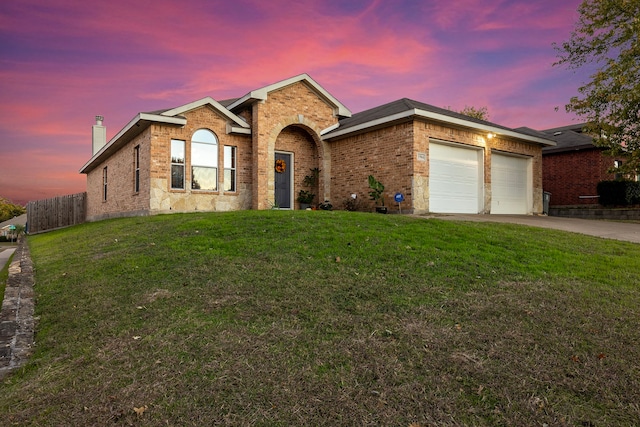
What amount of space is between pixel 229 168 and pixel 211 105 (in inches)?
92.8

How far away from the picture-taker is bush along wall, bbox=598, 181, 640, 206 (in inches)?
728

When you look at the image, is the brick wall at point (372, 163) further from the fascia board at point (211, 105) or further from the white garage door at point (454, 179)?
the fascia board at point (211, 105)

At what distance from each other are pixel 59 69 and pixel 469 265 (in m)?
14.5

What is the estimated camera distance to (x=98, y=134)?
24.3 m

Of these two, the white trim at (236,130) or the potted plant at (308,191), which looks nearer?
the white trim at (236,130)

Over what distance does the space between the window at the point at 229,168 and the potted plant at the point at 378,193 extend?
523 centimetres

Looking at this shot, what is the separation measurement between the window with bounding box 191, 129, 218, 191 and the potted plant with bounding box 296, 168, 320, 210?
11.2 feet

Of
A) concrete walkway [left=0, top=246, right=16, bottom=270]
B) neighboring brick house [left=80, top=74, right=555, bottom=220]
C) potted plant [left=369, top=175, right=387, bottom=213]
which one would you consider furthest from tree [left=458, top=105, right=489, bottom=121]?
concrete walkway [left=0, top=246, right=16, bottom=270]

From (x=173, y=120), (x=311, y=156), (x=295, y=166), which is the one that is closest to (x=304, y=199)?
(x=295, y=166)

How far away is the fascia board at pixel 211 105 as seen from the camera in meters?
13.3

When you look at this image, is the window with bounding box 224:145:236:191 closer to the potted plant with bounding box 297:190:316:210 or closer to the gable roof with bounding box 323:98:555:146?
the potted plant with bounding box 297:190:316:210

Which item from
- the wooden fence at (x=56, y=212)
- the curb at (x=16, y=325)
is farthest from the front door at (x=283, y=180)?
the wooden fence at (x=56, y=212)

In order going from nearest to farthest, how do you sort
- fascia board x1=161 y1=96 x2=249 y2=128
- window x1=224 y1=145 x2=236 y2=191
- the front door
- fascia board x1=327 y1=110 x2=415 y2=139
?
fascia board x1=327 y1=110 x2=415 y2=139, fascia board x1=161 y1=96 x2=249 y2=128, window x1=224 y1=145 x2=236 y2=191, the front door

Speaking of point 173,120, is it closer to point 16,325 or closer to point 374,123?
point 374,123
